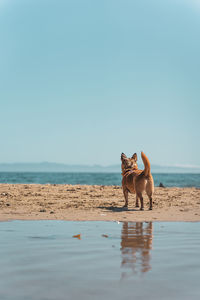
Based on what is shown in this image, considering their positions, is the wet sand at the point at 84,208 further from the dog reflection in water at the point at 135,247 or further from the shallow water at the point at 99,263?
the shallow water at the point at 99,263

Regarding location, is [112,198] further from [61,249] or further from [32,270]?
[32,270]

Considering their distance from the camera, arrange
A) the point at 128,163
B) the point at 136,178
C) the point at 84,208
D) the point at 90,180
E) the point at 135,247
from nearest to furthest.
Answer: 1. the point at 135,247
2. the point at 136,178
3. the point at 84,208
4. the point at 128,163
5. the point at 90,180

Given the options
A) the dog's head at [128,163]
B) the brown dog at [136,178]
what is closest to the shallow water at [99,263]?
the brown dog at [136,178]

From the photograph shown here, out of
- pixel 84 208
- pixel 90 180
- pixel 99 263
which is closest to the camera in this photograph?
pixel 99 263

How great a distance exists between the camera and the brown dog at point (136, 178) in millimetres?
9763

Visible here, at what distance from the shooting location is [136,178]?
1002cm

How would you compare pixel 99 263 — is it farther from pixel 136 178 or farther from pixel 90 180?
pixel 90 180

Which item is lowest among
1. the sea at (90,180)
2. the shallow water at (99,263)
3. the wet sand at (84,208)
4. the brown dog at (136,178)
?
the sea at (90,180)

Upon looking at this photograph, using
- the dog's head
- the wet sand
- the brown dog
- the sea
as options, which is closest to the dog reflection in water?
the wet sand

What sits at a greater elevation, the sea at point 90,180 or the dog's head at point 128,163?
the dog's head at point 128,163

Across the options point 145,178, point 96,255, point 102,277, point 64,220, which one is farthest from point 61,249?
point 145,178

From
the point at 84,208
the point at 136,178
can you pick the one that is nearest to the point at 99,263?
the point at 136,178

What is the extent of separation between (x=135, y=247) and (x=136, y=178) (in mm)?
4705

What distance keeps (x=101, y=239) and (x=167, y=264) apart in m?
1.88
